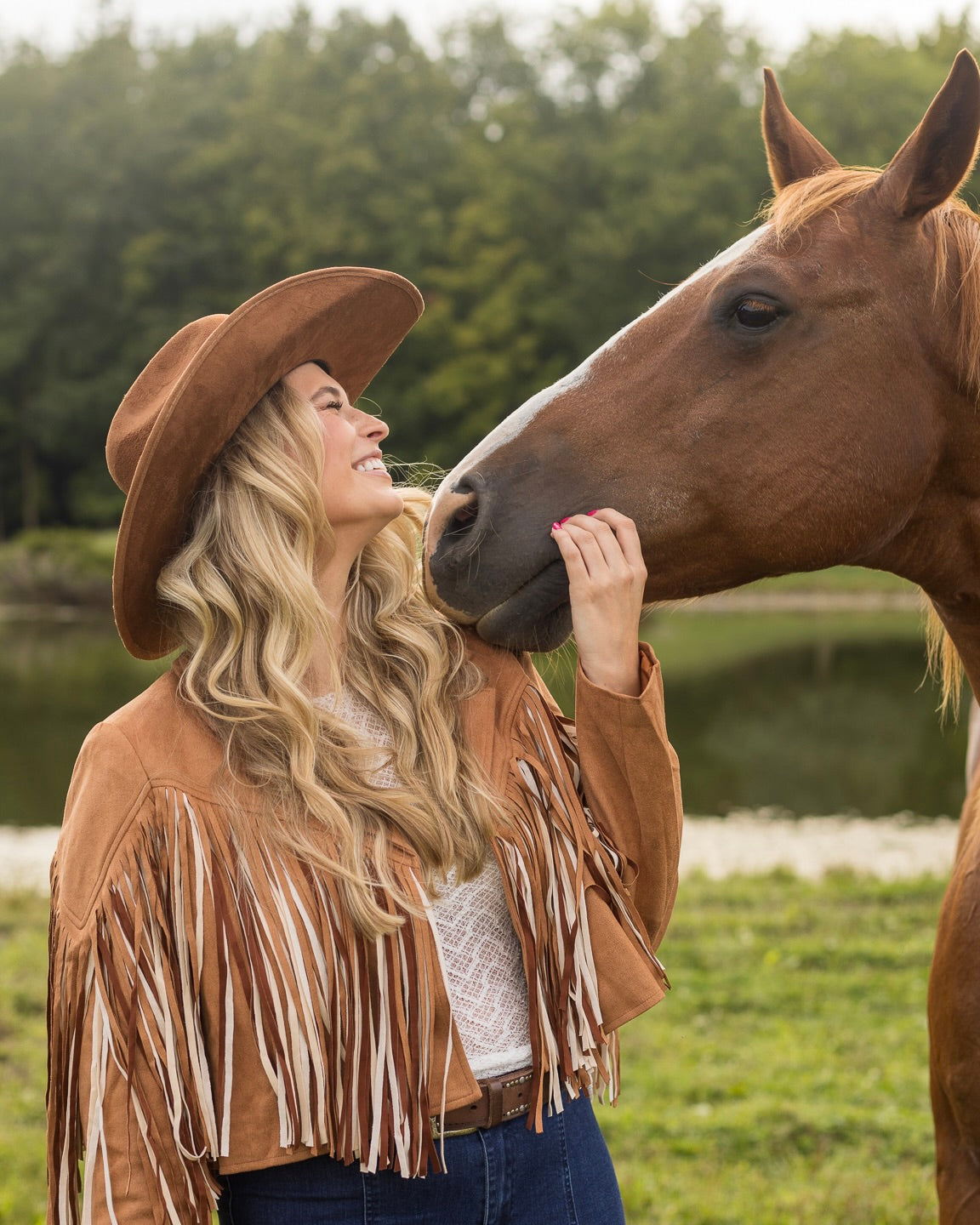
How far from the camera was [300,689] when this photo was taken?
5.92ft

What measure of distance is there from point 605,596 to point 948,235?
826mm

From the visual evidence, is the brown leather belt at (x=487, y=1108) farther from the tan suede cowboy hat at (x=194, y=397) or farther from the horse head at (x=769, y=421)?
the tan suede cowboy hat at (x=194, y=397)

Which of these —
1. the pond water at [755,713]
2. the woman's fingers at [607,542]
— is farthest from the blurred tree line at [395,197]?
the woman's fingers at [607,542]

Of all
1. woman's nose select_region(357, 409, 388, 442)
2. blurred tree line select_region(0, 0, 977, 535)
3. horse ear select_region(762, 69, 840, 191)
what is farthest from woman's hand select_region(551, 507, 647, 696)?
blurred tree line select_region(0, 0, 977, 535)

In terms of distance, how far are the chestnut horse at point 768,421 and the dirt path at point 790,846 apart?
234 inches

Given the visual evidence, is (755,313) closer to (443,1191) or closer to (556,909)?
(556,909)

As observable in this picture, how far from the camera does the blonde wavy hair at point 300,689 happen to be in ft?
5.70

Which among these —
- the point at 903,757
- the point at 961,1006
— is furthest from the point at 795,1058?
the point at 903,757

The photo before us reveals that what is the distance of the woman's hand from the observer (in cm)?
177

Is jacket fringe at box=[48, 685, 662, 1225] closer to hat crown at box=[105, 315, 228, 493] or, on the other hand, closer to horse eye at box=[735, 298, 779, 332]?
hat crown at box=[105, 315, 228, 493]

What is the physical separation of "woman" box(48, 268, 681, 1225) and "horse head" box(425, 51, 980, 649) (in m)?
0.11

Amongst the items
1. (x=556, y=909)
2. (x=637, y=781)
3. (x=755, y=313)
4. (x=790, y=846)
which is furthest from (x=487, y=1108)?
(x=790, y=846)

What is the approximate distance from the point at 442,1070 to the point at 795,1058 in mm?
3185

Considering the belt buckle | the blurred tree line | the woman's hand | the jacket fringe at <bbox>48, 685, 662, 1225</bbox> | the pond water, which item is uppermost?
the blurred tree line
